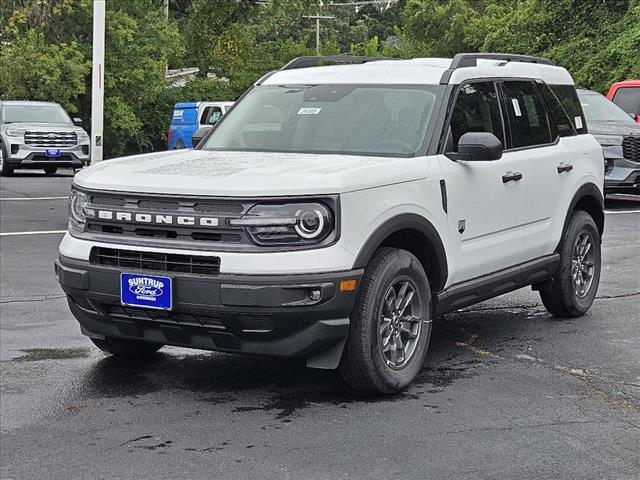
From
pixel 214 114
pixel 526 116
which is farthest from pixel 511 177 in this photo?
pixel 214 114

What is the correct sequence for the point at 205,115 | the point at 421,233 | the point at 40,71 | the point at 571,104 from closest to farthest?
1. the point at 421,233
2. the point at 571,104
3. the point at 205,115
4. the point at 40,71

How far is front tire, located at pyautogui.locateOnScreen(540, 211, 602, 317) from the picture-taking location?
25.7ft

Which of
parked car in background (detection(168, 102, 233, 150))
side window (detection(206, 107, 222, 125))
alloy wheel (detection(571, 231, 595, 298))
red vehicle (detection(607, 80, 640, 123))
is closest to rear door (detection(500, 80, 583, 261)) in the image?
alloy wheel (detection(571, 231, 595, 298))

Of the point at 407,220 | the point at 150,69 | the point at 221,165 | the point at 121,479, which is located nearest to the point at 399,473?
the point at 121,479

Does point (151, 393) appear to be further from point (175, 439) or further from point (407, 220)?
point (407, 220)

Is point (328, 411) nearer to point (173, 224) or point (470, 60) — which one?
point (173, 224)

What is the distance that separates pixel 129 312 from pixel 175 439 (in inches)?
33.6

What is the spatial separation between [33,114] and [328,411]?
70.2 feet

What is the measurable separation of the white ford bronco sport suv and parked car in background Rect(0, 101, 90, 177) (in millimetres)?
17510

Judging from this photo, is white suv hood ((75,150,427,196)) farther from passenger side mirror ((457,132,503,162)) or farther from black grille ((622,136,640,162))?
black grille ((622,136,640,162))

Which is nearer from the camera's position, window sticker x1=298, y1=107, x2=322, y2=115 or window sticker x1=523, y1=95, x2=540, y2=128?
window sticker x1=298, y1=107, x2=322, y2=115

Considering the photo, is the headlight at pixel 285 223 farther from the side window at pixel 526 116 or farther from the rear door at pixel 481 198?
the side window at pixel 526 116

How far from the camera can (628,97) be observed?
19891 millimetres

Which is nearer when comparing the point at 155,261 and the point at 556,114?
the point at 155,261
